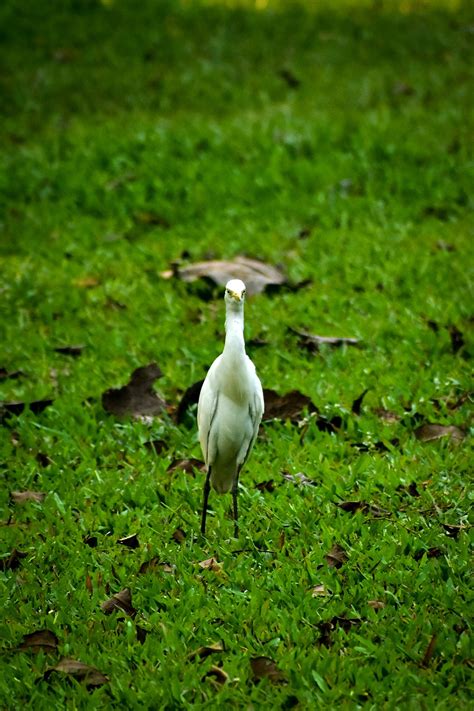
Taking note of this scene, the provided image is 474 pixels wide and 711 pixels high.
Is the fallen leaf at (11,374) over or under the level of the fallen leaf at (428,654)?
under

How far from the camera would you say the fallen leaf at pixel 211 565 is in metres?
3.93

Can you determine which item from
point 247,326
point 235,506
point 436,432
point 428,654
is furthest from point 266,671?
point 247,326

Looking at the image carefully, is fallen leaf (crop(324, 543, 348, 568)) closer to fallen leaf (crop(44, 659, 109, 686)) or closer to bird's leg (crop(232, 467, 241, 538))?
bird's leg (crop(232, 467, 241, 538))

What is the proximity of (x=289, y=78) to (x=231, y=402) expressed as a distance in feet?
23.4

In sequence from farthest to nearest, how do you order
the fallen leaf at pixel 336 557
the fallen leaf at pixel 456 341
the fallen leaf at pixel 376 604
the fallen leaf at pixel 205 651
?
1. the fallen leaf at pixel 456 341
2. the fallen leaf at pixel 336 557
3. the fallen leaf at pixel 376 604
4. the fallen leaf at pixel 205 651

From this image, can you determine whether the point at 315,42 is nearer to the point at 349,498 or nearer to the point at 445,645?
the point at 349,498

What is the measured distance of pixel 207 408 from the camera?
4180 millimetres

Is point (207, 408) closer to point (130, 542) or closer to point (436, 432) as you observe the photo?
point (130, 542)

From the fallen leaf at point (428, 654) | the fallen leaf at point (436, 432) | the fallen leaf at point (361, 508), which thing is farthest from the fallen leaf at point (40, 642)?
the fallen leaf at point (436, 432)

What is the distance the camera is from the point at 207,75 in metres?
10.7

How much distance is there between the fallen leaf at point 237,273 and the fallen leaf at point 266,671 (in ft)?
11.6

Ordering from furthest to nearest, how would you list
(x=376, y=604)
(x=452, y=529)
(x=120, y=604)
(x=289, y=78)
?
(x=289, y=78) < (x=452, y=529) < (x=120, y=604) < (x=376, y=604)

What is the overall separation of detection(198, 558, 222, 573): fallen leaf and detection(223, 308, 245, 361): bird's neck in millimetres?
792

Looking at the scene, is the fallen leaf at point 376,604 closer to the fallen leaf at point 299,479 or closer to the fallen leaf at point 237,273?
the fallen leaf at point 299,479
